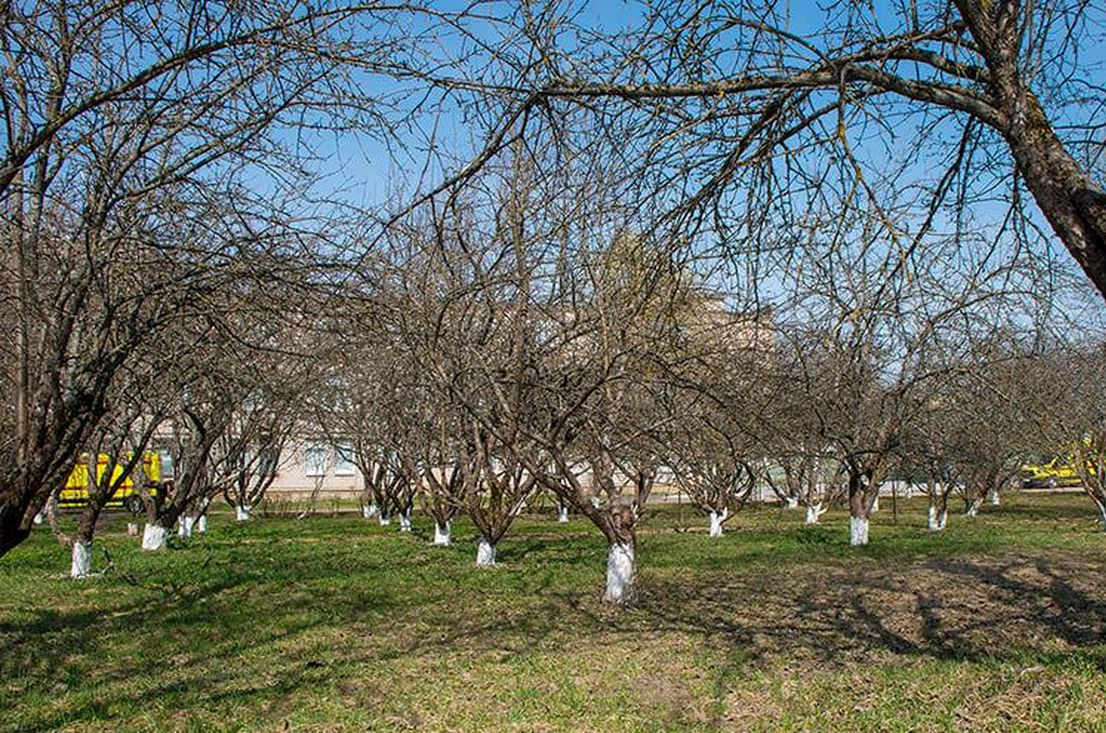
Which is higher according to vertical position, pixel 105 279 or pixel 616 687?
pixel 105 279

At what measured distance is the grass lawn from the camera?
5.46 m

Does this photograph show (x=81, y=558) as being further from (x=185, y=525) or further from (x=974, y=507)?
(x=974, y=507)

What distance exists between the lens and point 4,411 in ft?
34.6

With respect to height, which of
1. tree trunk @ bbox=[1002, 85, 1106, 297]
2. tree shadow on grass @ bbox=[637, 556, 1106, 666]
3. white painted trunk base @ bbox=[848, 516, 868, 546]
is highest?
tree trunk @ bbox=[1002, 85, 1106, 297]

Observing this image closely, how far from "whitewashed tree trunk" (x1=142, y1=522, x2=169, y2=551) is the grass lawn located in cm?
74

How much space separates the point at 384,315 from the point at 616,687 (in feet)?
9.03

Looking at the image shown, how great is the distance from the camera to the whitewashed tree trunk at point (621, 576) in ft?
32.2

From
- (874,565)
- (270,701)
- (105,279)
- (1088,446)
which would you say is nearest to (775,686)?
(270,701)

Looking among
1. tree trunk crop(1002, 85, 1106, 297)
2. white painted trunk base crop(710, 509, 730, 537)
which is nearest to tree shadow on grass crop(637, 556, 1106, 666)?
tree trunk crop(1002, 85, 1106, 297)

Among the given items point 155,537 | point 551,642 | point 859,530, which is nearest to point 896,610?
point 551,642

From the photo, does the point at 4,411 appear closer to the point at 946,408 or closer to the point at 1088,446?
the point at 946,408

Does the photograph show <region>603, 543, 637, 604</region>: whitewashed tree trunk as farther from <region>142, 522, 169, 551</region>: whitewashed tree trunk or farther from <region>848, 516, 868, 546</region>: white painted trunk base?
<region>142, 522, 169, 551</region>: whitewashed tree trunk

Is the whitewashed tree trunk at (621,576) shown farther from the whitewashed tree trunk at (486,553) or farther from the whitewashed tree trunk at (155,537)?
the whitewashed tree trunk at (155,537)

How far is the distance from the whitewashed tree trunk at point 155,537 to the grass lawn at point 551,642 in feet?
2.41
